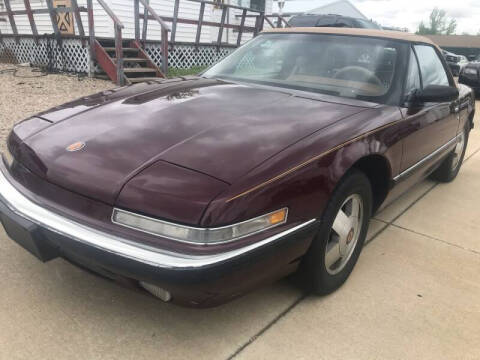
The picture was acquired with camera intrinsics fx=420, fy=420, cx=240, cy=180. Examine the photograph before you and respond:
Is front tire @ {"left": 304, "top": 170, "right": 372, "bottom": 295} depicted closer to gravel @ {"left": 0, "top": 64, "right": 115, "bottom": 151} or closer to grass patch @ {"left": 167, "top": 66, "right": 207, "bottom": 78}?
gravel @ {"left": 0, "top": 64, "right": 115, "bottom": 151}

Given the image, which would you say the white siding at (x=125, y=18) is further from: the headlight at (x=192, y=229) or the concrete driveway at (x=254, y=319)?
the headlight at (x=192, y=229)

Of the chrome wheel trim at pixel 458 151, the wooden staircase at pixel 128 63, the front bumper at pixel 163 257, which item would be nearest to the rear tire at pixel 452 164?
the chrome wheel trim at pixel 458 151

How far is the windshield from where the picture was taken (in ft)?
9.56

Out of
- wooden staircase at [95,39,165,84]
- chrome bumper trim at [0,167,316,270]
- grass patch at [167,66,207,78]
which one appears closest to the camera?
chrome bumper trim at [0,167,316,270]

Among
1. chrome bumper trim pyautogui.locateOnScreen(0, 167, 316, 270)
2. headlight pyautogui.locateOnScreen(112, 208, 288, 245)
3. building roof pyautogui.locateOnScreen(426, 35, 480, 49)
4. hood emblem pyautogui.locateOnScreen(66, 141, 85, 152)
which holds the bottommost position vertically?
building roof pyautogui.locateOnScreen(426, 35, 480, 49)

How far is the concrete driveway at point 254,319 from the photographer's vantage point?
2.02m

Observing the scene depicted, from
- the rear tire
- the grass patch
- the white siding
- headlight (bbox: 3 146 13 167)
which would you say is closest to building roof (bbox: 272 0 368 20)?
the white siding

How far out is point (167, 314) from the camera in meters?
2.24

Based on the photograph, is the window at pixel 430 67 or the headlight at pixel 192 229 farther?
the window at pixel 430 67

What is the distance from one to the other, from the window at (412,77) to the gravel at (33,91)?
422cm

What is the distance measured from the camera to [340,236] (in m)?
2.42

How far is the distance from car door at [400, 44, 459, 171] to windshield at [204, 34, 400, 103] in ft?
0.71

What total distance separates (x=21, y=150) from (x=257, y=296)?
153 cm

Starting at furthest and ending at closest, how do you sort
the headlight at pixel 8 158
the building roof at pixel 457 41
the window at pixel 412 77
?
the building roof at pixel 457 41 → the window at pixel 412 77 → the headlight at pixel 8 158
